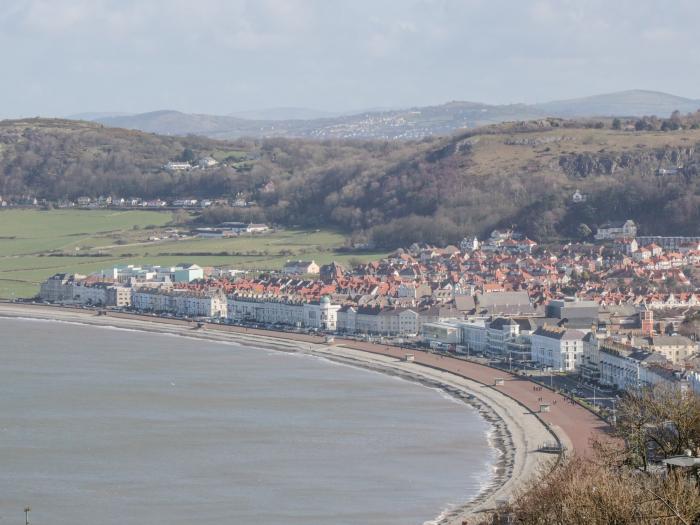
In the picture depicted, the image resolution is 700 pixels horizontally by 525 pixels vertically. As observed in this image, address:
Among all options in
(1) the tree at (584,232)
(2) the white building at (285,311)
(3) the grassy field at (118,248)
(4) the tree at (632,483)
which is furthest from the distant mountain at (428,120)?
(4) the tree at (632,483)

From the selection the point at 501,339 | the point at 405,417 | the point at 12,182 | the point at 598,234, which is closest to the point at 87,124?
the point at 12,182

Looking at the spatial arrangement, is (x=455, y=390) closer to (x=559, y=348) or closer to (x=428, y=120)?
(x=559, y=348)

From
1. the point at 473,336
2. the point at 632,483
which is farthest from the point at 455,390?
the point at 632,483

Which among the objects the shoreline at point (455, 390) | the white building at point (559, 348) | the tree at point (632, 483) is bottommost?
the shoreline at point (455, 390)

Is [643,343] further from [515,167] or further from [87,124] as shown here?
[87,124]

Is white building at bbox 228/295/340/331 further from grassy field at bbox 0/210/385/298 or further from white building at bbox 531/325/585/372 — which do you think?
white building at bbox 531/325/585/372

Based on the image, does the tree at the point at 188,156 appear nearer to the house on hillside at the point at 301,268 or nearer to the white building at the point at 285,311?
the house on hillside at the point at 301,268
